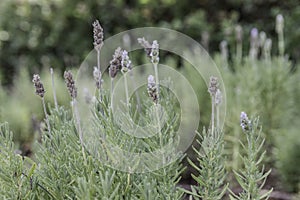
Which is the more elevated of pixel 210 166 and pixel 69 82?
pixel 69 82

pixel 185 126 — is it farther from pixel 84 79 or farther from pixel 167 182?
pixel 167 182

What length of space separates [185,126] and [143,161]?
4.45 feet

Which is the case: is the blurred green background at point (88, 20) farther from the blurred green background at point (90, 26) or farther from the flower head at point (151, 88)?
the flower head at point (151, 88)

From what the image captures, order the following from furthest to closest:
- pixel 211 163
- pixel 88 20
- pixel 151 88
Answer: pixel 88 20
pixel 211 163
pixel 151 88

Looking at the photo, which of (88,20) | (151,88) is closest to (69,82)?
(151,88)

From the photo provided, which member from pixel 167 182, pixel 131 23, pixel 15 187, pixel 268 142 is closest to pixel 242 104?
pixel 268 142

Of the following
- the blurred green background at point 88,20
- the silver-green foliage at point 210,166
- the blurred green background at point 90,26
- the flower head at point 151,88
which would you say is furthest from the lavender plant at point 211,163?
the blurred green background at point 88,20

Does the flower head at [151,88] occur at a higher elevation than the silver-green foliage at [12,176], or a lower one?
higher

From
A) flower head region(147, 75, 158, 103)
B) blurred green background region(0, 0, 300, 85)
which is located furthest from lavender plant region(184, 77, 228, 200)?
blurred green background region(0, 0, 300, 85)

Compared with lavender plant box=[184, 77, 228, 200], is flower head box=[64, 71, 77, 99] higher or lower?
higher

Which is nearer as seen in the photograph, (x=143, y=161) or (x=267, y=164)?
(x=143, y=161)

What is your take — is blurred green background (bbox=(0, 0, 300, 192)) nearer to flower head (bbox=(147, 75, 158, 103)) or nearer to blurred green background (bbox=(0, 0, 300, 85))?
blurred green background (bbox=(0, 0, 300, 85))

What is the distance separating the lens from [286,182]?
7.84 feet

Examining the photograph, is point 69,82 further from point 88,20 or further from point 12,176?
point 88,20
